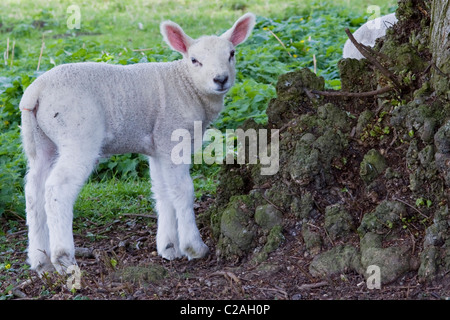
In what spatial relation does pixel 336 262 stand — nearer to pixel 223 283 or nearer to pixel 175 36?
pixel 223 283

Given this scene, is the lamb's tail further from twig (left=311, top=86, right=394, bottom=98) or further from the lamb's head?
twig (left=311, top=86, right=394, bottom=98)

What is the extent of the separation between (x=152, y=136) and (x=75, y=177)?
0.78m

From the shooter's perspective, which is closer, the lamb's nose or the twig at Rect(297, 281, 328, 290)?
the twig at Rect(297, 281, 328, 290)

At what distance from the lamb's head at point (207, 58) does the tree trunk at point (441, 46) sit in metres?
1.61

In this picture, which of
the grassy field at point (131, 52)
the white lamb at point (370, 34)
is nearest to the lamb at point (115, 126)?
the grassy field at point (131, 52)

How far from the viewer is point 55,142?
5.06 meters

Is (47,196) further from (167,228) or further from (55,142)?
(167,228)

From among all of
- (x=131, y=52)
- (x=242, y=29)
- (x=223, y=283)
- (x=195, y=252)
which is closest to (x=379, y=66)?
(x=242, y=29)

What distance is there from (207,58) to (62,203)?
1.65 m

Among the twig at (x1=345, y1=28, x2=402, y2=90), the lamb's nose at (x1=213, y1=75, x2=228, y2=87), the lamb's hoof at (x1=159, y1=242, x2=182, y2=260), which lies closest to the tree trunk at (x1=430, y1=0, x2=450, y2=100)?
the twig at (x1=345, y1=28, x2=402, y2=90)

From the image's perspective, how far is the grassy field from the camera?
22.5 ft

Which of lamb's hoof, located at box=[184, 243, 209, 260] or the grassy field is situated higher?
the grassy field

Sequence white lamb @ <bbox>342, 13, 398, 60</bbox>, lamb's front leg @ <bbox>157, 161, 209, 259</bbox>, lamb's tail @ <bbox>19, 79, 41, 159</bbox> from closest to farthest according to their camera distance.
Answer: lamb's tail @ <bbox>19, 79, 41, 159</bbox> → lamb's front leg @ <bbox>157, 161, 209, 259</bbox> → white lamb @ <bbox>342, 13, 398, 60</bbox>

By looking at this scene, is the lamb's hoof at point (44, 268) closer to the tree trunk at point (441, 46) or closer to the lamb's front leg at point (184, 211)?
the lamb's front leg at point (184, 211)
